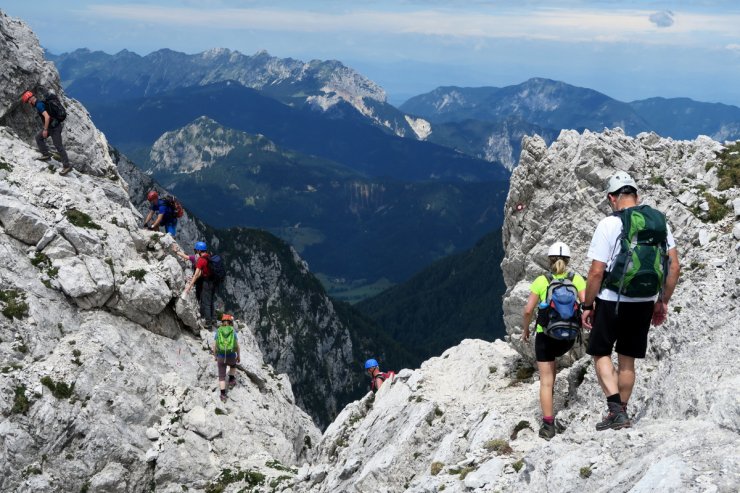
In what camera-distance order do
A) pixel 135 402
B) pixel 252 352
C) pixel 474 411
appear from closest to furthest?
1. pixel 474 411
2. pixel 135 402
3. pixel 252 352

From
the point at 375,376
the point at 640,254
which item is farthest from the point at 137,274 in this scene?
the point at 640,254

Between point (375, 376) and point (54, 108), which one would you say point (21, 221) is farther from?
point (375, 376)

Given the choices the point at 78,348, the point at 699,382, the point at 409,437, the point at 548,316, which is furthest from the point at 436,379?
the point at 78,348

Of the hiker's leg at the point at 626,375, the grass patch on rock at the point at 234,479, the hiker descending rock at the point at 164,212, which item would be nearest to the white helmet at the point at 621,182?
the hiker's leg at the point at 626,375

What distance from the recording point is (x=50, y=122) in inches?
1412

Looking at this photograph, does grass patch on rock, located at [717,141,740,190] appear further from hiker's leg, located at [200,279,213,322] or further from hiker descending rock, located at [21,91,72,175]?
hiker descending rock, located at [21,91,72,175]

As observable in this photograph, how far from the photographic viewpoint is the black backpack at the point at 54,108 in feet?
116

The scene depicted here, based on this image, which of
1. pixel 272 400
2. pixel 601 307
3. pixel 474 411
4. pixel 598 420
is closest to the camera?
pixel 601 307

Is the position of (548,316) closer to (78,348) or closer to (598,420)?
(598,420)

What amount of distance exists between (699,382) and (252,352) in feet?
106

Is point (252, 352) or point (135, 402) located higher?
point (135, 402)

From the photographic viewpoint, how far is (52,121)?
3603cm

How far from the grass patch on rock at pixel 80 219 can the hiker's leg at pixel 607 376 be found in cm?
2825

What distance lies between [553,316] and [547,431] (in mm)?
3131
